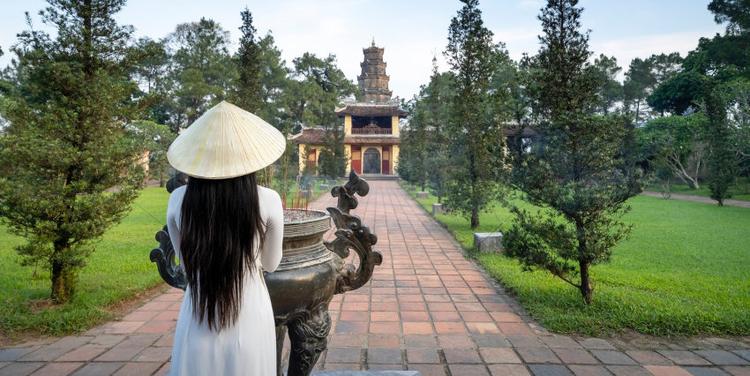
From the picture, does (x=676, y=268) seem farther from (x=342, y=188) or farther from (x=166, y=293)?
(x=166, y=293)

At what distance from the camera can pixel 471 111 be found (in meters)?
9.84

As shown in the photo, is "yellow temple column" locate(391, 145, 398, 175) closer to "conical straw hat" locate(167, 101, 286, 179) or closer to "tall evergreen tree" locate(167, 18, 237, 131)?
"tall evergreen tree" locate(167, 18, 237, 131)

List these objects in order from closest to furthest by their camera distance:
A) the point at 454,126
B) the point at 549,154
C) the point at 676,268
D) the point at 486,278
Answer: the point at 549,154
the point at 486,278
the point at 676,268
the point at 454,126

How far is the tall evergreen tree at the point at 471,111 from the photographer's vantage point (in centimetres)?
973

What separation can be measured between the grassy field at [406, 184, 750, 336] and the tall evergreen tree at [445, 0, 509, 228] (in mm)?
982

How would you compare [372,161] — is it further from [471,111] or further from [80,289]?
[80,289]

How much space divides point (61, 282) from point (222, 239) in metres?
3.88

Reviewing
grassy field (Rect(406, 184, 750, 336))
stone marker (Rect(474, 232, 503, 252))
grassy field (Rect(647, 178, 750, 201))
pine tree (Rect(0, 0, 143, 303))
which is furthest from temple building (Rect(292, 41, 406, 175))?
pine tree (Rect(0, 0, 143, 303))

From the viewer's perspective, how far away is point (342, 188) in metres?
2.85

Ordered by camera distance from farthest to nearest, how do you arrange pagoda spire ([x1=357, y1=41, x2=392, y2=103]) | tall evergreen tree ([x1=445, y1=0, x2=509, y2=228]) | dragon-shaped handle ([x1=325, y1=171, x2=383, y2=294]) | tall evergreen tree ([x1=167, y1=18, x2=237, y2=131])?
1. pagoda spire ([x1=357, y1=41, x2=392, y2=103])
2. tall evergreen tree ([x1=167, y1=18, x2=237, y2=131])
3. tall evergreen tree ([x1=445, y1=0, x2=509, y2=228])
4. dragon-shaped handle ([x1=325, y1=171, x2=383, y2=294])

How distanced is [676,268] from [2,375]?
7.39 meters

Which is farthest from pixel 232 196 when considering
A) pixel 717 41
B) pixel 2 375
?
pixel 717 41

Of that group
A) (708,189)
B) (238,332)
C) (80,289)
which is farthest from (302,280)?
(708,189)

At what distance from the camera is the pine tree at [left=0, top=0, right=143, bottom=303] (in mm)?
4004
